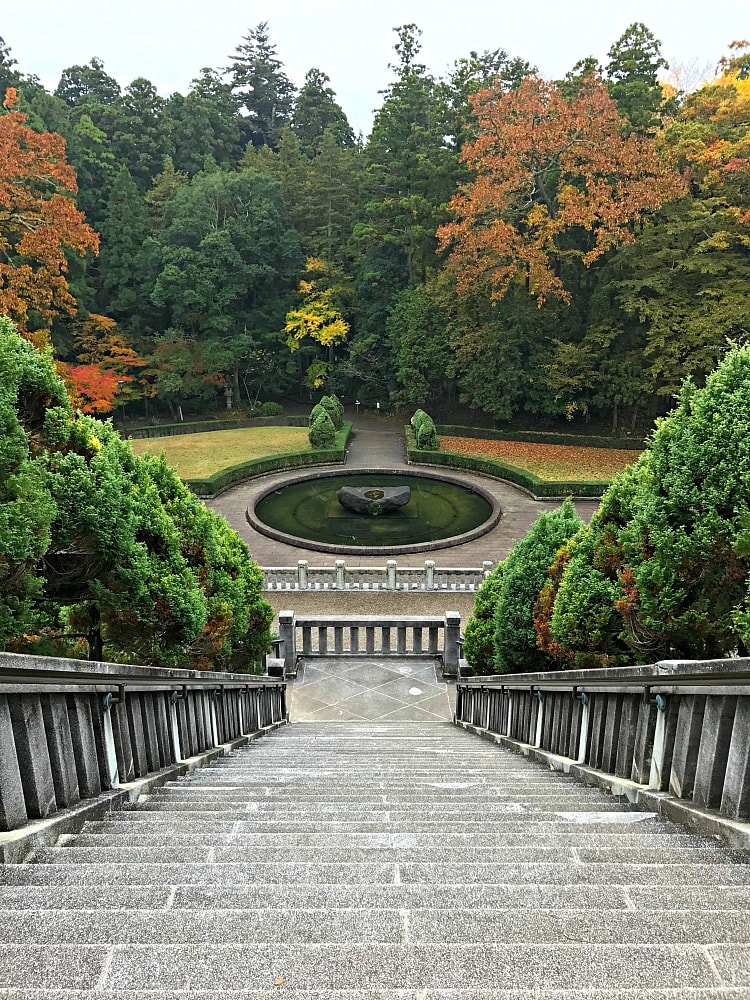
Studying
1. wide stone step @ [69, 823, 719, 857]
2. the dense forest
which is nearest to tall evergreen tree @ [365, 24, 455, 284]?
the dense forest

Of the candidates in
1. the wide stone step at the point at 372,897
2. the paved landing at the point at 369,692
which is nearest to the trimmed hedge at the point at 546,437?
the paved landing at the point at 369,692

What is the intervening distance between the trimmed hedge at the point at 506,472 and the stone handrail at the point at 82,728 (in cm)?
1769

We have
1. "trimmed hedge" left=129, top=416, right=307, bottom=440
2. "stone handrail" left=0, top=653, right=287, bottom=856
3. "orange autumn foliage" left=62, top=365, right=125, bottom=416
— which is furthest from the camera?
"trimmed hedge" left=129, top=416, right=307, bottom=440

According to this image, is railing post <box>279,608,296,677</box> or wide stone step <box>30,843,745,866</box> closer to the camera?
wide stone step <box>30,843,745,866</box>

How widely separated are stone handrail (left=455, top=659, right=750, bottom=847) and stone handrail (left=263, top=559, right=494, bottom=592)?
1015 cm

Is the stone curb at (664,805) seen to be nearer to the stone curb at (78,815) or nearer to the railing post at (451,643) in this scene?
the stone curb at (78,815)

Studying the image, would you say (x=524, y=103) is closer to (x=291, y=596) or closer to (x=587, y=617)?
(x=291, y=596)

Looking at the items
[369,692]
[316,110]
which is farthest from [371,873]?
[316,110]

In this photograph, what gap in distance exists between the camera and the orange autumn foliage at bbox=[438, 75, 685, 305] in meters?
25.3

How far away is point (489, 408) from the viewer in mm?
32250

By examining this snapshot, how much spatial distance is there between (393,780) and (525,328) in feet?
96.3

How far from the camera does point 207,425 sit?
3603cm

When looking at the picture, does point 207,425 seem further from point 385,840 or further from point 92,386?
point 385,840

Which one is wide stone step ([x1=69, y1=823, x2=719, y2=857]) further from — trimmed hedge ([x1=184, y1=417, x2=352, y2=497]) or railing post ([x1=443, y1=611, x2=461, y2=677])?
trimmed hedge ([x1=184, y1=417, x2=352, y2=497])
